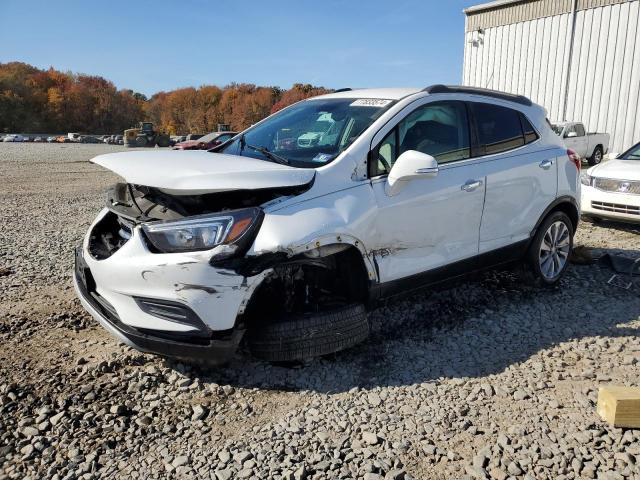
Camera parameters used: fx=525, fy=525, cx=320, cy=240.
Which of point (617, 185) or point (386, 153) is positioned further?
point (617, 185)

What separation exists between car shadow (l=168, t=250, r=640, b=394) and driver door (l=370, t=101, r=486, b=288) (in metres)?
0.49

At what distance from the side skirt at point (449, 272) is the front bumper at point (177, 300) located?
3.31 ft

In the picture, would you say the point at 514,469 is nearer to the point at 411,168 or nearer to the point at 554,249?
the point at 411,168

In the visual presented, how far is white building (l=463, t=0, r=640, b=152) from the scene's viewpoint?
843 inches

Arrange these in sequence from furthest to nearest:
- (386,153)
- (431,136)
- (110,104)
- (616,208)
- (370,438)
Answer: (110,104) → (616,208) → (431,136) → (386,153) → (370,438)

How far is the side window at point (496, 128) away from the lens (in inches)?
168

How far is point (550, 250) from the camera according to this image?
499 cm

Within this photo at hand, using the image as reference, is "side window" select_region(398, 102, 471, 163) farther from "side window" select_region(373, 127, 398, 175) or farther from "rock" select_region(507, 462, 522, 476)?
"rock" select_region(507, 462, 522, 476)

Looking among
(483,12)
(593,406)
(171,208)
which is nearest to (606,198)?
(593,406)

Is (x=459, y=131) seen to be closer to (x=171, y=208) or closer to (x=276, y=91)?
(x=171, y=208)

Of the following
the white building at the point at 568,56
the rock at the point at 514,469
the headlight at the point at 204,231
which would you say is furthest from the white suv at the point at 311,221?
the white building at the point at 568,56

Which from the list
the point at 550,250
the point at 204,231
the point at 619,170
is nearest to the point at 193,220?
the point at 204,231

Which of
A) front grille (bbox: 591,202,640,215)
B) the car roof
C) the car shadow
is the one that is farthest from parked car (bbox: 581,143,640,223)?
the car roof

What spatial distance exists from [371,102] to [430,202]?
0.90m
